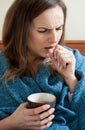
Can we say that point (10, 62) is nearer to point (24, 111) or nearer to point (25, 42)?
point (25, 42)

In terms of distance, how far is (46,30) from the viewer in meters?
0.97

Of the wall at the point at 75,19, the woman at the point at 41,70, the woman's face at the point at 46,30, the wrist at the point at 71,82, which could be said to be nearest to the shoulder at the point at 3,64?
the woman at the point at 41,70

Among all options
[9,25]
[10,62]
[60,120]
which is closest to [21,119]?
[60,120]

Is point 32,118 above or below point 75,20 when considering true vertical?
below

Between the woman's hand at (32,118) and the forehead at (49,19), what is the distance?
0.31 meters

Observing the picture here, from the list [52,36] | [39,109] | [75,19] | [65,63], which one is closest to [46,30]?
[52,36]

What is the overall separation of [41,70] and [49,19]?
21 cm

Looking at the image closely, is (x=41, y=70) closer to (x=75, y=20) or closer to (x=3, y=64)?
(x=3, y=64)

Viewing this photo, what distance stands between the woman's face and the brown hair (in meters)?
0.02

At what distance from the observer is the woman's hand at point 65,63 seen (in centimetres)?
98

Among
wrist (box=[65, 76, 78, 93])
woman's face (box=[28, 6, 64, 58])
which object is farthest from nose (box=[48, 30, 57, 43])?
wrist (box=[65, 76, 78, 93])

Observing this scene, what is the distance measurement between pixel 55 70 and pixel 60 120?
20 cm

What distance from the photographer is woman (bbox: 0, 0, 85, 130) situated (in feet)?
3.17

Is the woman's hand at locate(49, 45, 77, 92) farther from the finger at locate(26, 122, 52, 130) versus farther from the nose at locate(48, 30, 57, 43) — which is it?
the finger at locate(26, 122, 52, 130)
